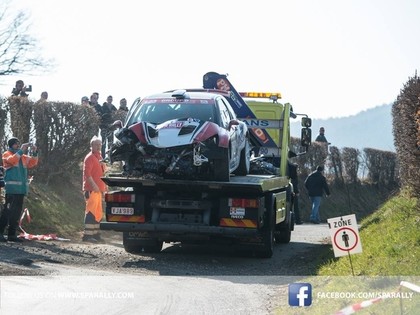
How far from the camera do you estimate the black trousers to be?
618 inches

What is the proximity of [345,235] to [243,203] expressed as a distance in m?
3.68

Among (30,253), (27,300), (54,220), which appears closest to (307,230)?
(54,220)

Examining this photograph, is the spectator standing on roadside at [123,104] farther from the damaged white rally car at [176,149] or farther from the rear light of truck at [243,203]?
the rear light of truck at [243,203]

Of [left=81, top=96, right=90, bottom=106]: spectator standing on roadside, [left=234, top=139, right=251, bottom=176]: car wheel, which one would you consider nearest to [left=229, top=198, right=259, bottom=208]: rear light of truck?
[left=234, top=139, right=251, bottom=176]: car wheel

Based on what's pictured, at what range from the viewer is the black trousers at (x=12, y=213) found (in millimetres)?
15703

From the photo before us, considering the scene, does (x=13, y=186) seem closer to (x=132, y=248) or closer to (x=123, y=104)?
(x=132, y=248)

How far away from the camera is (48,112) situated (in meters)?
20.3

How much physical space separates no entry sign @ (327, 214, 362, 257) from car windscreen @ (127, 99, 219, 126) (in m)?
4.67

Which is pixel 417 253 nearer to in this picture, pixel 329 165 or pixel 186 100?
pixel 186 100

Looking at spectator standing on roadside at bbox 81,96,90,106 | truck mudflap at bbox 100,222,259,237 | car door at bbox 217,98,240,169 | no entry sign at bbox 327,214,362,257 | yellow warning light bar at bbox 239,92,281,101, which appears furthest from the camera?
spectator standing on roadside at bbox 81,96,90,106

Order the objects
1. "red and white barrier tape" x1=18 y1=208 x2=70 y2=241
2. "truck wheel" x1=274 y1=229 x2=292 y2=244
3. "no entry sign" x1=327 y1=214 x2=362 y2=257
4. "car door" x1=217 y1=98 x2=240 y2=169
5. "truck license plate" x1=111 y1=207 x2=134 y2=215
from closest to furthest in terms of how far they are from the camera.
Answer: "no entry sign" x1=327 y1=214 x2=362 y2=257
"truck license plate" x1=111 y1=207 x2=134 y2=215
"car door" x1=217 y1=98 x2=240 y2=169
"red and white barrier tape" x1=18 y1=208 x2=70 y2=241
"truck wheel" x1=274 y1=229 x2=292 y2=244

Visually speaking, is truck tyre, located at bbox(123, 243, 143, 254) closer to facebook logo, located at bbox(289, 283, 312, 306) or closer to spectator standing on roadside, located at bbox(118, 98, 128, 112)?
facebook logo, located at bbox(289, 283, 312, 306)

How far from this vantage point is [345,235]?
10492mm

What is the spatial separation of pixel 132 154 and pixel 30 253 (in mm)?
2418
